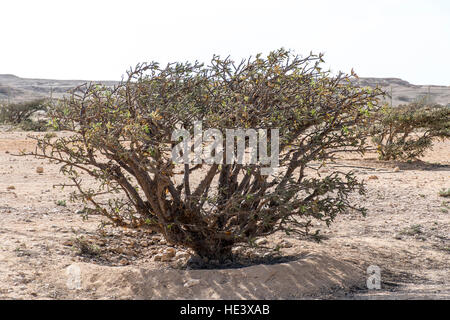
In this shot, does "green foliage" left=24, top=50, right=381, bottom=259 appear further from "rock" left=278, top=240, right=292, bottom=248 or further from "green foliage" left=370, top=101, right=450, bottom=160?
"green foliage" left=370, top=101, right=450, bottom=160

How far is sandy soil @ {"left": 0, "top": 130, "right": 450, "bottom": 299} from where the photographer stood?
4.31m

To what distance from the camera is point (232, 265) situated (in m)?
5.04

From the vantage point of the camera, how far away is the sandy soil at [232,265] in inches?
170

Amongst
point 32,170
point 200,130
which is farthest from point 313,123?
point 32,170

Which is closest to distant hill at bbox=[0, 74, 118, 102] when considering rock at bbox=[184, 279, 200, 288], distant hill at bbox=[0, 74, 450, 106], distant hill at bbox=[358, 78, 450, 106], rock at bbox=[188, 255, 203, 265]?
distant hill at bbox=[0, 74, 450, 106]

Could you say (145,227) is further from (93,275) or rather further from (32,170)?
(32,170)

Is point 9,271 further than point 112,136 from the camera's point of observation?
Yes

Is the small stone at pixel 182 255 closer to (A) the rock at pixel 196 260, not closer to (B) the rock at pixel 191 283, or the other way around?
→ (A) the rock at pixel 196 260

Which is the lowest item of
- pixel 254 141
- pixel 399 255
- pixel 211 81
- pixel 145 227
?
pixel 399 255

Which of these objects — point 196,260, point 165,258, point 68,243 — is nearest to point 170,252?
point 165,258

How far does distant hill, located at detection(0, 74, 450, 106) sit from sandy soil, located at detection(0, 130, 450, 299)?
45345 mm

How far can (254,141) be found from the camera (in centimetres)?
441

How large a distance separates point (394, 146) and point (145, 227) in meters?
9.38

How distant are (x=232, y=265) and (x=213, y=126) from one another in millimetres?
1486
